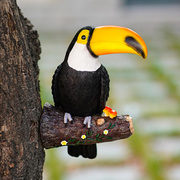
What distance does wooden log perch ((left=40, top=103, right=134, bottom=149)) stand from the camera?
92 cm

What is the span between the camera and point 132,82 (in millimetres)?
3328

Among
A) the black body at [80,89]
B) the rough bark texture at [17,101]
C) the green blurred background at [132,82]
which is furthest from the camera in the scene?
the green blurred background at [132,82]

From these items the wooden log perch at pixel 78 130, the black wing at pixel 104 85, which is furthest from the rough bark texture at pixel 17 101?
the black wing at pixel 104 85

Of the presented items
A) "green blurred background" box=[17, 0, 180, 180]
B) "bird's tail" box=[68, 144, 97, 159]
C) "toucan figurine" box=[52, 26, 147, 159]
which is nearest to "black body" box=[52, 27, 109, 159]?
"toucan figurine" box=[52, 26, 147, 159]

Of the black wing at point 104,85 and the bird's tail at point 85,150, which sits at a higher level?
the black wing at point 104,85

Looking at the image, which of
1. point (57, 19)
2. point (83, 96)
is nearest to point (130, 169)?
point (83, 96)

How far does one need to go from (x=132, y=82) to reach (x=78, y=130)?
8.03 feet

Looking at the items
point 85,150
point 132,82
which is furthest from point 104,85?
point 132,82

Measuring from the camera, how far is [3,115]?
2.69 feet

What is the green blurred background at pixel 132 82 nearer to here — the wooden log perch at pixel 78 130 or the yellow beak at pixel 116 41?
the wooden log perch at pixel 78 130

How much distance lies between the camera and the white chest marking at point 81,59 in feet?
2.94

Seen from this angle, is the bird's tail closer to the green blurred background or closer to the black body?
the black body

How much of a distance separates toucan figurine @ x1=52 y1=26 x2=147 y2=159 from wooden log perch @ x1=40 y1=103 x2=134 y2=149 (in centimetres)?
2

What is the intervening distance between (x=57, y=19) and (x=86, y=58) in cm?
441
